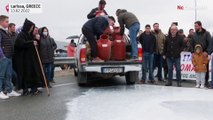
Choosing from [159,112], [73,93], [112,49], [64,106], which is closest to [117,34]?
[112,49]

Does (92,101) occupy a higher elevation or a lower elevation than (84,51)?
lower

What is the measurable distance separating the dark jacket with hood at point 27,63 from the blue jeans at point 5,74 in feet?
0.88

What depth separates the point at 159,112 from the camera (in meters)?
7.27

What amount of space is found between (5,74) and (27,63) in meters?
0.62

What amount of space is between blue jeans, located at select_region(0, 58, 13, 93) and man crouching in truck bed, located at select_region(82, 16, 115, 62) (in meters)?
2.23

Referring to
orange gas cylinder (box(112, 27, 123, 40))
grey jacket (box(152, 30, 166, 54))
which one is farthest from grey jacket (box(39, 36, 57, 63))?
grey jacket (box(152, 30, 166, 54))

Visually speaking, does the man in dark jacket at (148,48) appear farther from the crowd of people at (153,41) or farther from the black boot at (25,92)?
the black boot at (25,92)

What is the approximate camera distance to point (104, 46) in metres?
11.0

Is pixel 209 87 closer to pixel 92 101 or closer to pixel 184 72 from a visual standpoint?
pixel 184 72

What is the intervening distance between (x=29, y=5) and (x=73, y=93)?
8.99 metres

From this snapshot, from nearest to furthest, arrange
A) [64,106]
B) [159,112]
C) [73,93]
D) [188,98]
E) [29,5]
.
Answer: [159,112], [64,106], [188,98], [73,93], [29,5]

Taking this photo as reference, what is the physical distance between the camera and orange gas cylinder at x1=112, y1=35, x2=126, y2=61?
11367 millimetres

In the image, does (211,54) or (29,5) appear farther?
(29,5)

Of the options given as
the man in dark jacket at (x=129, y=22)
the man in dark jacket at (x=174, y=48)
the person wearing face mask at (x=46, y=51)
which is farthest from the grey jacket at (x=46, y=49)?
the man in dark jacket at (x=174, y=48)
